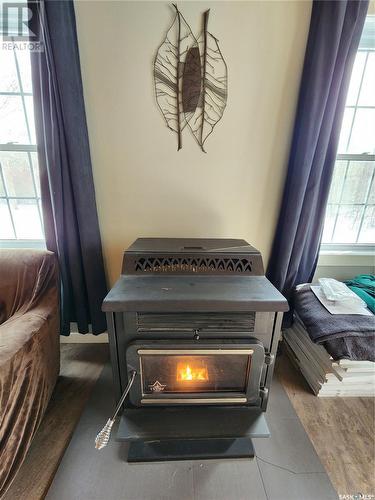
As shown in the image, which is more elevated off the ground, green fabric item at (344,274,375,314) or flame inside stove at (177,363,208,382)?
green fabric item at (344,274,375,314)

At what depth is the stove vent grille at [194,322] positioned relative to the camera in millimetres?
841

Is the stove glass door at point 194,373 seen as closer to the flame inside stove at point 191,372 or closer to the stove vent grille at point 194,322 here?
the flame inside stove at point 191,372

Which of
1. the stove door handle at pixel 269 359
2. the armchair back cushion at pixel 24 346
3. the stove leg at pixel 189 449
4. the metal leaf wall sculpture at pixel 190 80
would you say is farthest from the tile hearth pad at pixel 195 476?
the metal leaf wall sculpture at pixel 190 80

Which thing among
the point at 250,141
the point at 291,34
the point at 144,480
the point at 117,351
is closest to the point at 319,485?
the point at 144,480

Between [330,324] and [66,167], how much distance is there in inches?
64.0

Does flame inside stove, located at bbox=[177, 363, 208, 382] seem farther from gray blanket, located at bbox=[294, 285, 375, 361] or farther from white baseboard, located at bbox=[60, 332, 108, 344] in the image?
white baseboard, located at bbox=[60, 332, 108, 344]

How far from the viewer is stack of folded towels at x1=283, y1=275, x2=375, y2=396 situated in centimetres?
110

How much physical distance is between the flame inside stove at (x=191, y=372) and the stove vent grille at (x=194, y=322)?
0.66 feet

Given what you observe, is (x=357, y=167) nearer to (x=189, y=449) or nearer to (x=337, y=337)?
(x=337, y=337)

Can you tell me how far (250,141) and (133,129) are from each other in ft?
2.21

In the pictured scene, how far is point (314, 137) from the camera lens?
3.86ft

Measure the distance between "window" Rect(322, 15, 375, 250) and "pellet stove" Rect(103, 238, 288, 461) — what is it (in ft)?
2.98

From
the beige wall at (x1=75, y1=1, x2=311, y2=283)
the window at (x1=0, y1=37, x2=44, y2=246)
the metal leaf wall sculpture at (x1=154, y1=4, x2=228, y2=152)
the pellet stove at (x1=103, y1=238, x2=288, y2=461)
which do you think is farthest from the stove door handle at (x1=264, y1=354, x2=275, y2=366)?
the window at (x1=0, y1=37, x2=44, y2=246)

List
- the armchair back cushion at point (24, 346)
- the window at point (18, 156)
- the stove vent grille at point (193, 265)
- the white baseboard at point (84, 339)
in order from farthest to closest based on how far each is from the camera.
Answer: the white baseboard at point (84, 339)
the window at point (18, 156)
the stove vent grille at point (193, 265)
the armchair back cushion at point (24, 346)
